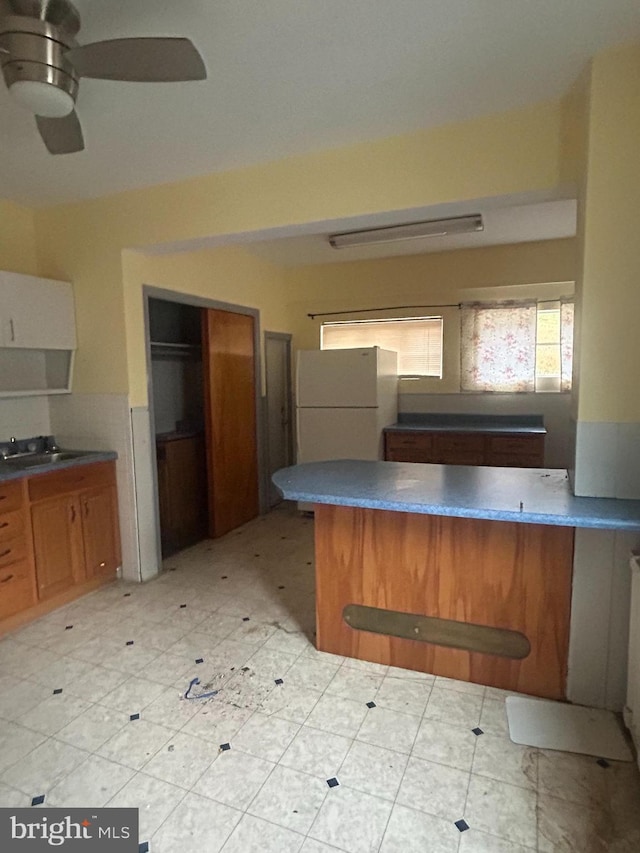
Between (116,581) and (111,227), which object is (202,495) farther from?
(111,227)

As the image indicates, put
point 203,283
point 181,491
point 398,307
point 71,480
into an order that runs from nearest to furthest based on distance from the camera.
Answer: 1. point 71,480
2. point 203,283
3. point 181,491
4. point 398,307

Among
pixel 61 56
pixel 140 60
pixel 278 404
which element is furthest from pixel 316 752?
pixel 278 404

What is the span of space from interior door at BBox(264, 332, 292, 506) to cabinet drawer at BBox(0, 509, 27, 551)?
8.14ft

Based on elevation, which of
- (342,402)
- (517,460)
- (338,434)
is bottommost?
(517,460)

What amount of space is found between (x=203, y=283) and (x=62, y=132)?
2128 millimetres

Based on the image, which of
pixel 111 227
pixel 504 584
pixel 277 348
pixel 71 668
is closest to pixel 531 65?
pixel 504 584

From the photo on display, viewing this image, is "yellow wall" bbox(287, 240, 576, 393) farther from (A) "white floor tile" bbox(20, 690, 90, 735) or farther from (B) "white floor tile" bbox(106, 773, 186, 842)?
(B) "white floor tile" bbox(106, 773, 186, 842)

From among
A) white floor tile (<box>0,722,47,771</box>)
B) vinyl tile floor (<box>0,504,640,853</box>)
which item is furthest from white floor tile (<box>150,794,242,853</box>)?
white floor tile (<box>0,722,47,771</box>)

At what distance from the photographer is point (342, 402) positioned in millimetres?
4504

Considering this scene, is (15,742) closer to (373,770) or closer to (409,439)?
(373,770)

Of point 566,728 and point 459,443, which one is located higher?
point 459,443

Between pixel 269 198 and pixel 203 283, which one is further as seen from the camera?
pixel 203 283

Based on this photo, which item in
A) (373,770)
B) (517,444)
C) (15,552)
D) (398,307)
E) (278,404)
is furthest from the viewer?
(278,404)

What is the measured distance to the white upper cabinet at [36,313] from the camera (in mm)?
2908
